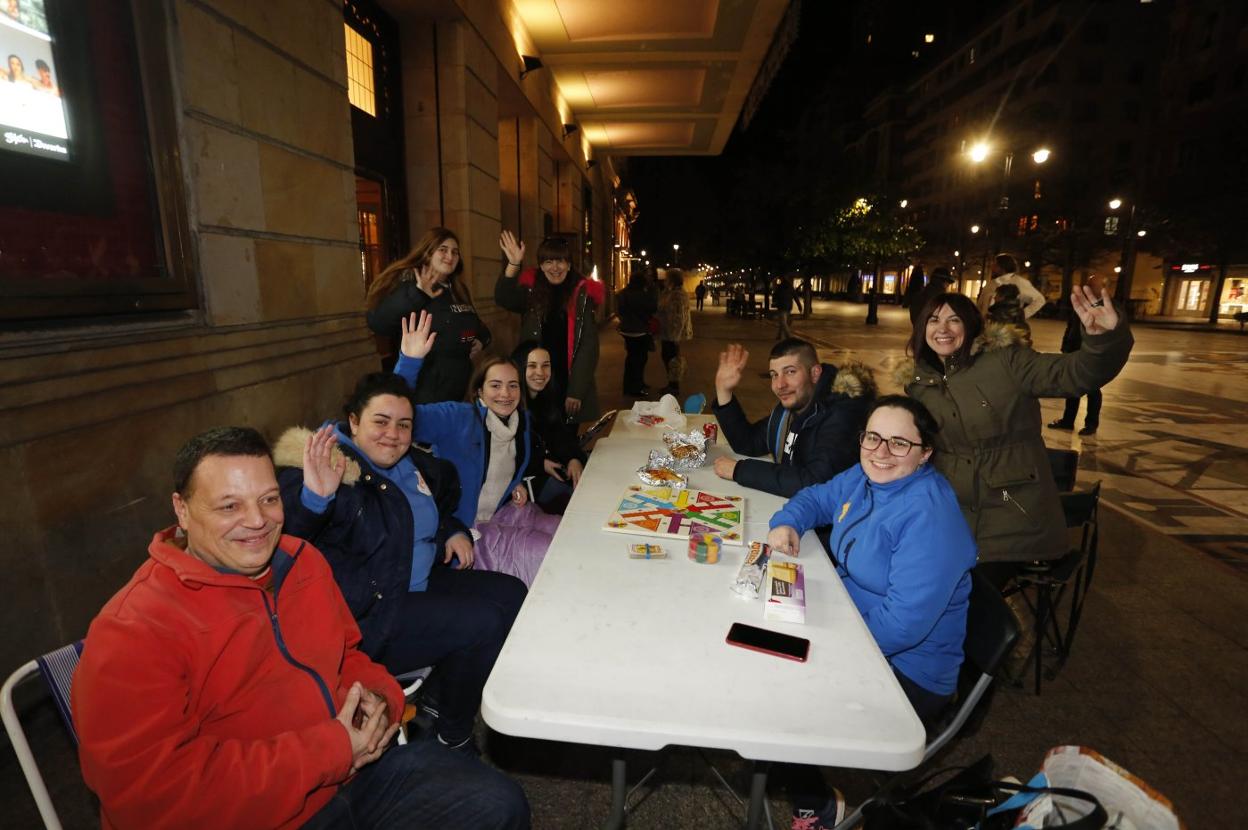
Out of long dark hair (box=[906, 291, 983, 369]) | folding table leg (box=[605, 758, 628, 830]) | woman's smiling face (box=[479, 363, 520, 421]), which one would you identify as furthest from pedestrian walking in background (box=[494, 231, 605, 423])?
folding table leg (box=[605, 758, 628, 830])

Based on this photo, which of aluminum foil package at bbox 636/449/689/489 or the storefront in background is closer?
aluminum foil package at bbox 636/449/689/489

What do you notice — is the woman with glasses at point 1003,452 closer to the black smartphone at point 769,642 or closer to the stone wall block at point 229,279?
the black smartphone at point 769,642

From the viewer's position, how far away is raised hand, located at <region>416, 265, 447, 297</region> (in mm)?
3916

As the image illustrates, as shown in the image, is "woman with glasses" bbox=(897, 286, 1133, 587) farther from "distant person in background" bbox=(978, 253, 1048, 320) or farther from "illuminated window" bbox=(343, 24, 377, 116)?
"illuminated window" bbox=(343, 24, 377, 116)

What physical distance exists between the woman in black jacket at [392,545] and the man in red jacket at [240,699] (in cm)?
40

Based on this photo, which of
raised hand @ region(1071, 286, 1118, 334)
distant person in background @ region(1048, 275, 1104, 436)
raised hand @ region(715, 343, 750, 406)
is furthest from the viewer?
distant person in background @ region(1048, 275, 1104, 436)

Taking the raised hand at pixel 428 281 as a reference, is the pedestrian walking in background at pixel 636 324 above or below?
below

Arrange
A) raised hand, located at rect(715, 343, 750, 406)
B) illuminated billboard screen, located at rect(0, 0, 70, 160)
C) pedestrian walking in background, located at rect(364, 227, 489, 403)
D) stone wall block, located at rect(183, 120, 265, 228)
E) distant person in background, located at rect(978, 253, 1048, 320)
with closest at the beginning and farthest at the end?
illuminated billboard screen, located at rect(0, 0, 70, 160) → stone wall block, located at rect(183, 120, 265, 228) → raised hand, located at rect(715, 343, 750, 406) → pedestrian walking in background, located at rect(364, 227, 489, 403) → distant person in background, located at rect(978, 253, 1048, 320)

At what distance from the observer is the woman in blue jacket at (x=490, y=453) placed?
3.12 meters

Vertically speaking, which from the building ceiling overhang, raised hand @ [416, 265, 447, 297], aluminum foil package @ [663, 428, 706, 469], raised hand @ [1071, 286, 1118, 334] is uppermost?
the building ceiling overhang

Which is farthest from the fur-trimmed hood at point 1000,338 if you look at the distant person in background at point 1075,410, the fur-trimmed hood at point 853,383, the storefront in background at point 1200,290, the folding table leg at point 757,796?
the storefront in background at point 1200,290

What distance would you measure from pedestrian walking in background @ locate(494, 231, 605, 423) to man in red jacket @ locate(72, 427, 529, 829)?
331 cm

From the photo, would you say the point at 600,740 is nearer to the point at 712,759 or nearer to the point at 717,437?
the point at 712,759

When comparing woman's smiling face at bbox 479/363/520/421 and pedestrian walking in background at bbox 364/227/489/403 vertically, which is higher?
pedestrian walking in background at bbox 364/227/489/403
